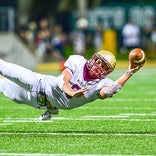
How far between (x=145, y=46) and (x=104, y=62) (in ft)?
69.2

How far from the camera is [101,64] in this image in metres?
9.23

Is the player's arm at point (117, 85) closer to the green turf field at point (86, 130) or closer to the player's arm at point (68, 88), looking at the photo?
the player's arm at point (68, 88)

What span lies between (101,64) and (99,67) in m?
0.04

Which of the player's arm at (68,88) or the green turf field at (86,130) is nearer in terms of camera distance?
the green turf field at (86,130)

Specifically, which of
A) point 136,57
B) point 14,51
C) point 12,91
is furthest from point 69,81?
point 14,51

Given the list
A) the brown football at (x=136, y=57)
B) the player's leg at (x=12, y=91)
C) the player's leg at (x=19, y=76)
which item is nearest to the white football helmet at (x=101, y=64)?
the brown football at (x=136, y=57)

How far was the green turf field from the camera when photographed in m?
8.51

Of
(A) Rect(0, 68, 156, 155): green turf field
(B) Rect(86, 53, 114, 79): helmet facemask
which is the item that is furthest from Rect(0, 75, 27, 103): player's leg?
(B) Rect(86, 53, 114, 79): helmet facemask

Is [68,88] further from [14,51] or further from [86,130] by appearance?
[14,51]

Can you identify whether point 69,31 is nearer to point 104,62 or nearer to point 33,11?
point 33,11

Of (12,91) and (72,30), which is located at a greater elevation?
(12,91)

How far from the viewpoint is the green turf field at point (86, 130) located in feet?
27.9

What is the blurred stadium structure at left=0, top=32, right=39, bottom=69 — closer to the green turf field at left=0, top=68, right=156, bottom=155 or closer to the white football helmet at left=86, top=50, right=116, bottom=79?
the green turf field at left=0, top=68, right=156, bottom=155


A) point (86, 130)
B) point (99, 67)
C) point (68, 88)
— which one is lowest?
point (86, 130)
